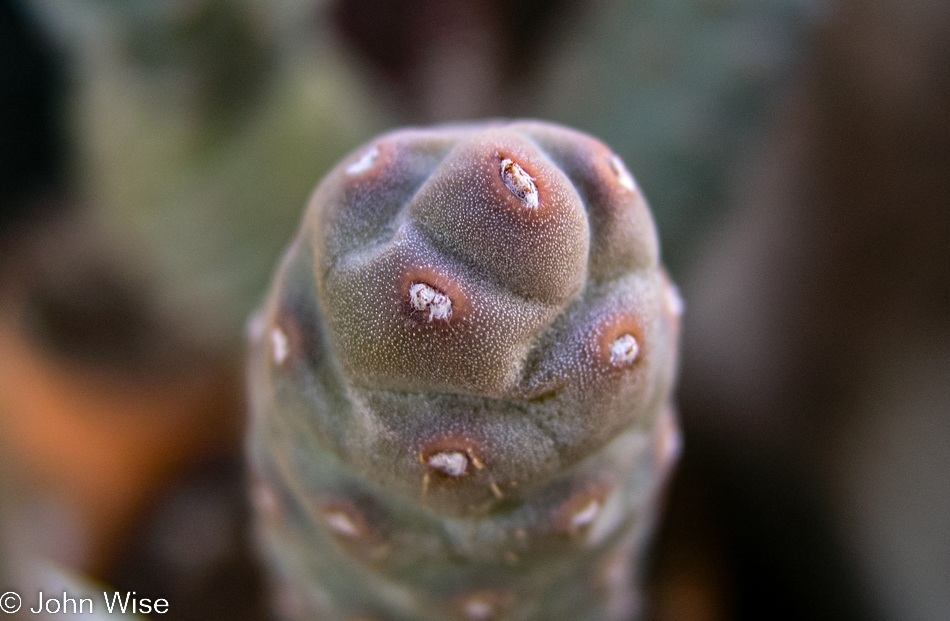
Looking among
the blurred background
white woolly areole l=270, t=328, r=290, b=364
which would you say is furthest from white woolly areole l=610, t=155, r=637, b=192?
the blurred background

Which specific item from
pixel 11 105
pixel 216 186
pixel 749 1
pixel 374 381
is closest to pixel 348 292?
pixel 374 381

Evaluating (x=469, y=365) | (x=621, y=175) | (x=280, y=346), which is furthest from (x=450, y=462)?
(x=621, y=175)

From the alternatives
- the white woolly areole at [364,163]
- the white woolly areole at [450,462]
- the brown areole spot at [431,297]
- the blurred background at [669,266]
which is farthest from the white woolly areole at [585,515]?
the blurred background at [669,266]

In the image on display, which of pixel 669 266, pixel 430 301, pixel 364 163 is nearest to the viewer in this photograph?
pixel 430 301

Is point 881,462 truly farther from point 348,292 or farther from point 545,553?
point 348,292

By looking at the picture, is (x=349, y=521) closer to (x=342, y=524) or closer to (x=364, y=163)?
(x=342, y=524)

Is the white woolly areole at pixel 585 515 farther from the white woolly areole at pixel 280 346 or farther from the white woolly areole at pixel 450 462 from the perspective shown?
the white woolly areole at pixel 280 346

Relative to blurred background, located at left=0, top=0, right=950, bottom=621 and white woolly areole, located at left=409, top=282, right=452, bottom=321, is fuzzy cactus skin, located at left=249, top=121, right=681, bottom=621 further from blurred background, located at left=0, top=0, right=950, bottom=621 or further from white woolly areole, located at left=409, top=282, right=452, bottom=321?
blurred background, located at left=0, top=0, right=950, bottom=621
